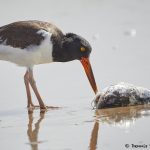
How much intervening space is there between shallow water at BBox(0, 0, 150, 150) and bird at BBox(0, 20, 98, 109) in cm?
33

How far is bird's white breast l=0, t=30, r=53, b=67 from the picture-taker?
11.0 metres

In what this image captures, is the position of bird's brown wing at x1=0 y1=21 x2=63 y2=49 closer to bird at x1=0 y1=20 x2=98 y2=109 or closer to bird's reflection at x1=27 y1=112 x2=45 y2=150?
bird at x1=0 y1=20 x2=98 y2=109

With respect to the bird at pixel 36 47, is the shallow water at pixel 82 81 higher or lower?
lower

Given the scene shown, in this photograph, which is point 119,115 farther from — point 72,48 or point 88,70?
point 72,48

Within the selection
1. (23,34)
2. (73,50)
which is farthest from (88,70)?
(23,34)

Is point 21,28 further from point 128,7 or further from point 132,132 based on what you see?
point 128,7

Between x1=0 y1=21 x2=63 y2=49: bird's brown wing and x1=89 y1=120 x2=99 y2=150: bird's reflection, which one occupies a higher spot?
x1=0 y1=21 x2=63 y2=49: bird's brown wing

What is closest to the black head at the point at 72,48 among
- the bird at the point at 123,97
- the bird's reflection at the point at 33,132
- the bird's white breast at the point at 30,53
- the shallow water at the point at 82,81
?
the bird's white breast at the point at 30,53

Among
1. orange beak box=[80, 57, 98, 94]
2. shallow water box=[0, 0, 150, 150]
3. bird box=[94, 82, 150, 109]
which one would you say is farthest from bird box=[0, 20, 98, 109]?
bird box=[94, 82, 150, 109]

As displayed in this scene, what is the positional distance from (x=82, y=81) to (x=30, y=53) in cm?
118

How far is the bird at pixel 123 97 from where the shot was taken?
9.95 meters

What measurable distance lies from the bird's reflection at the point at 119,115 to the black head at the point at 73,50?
160 centimetres

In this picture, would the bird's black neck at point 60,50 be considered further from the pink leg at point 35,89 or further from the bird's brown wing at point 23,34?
the pink leg at point 35,89

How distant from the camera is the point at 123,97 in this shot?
32.7ft
